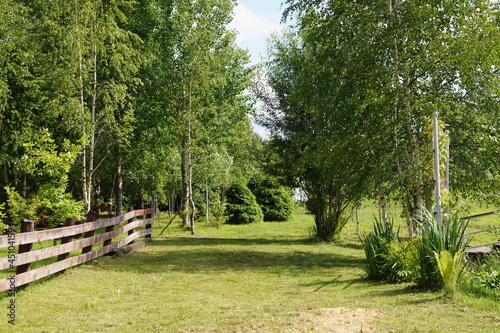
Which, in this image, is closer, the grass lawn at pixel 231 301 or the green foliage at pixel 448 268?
the grass lawn at pixel 231 301

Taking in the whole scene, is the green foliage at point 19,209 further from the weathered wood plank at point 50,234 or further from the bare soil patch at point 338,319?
the bare soil patch at point 338,319

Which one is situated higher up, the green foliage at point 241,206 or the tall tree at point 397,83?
the tall tree at point 397,83

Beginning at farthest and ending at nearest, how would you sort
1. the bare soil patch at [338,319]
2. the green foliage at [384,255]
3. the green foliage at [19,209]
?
1. the green foliage at [19,209]
2. the green foliage at [384,255]
3. the bare soil patch at [338,319]

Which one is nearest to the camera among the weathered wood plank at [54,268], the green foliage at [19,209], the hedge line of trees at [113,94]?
the weathered wood plank at [54,268]

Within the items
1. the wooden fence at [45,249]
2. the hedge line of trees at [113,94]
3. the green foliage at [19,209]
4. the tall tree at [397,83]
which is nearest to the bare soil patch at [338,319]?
the wooden fence at [45,249]

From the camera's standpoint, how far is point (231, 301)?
23.3ft

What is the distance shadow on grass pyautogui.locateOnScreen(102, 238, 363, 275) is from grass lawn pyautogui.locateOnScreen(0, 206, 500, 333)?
0.15 feet

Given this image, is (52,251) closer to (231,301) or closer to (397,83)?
(231,301)

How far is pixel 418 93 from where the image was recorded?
1227cm

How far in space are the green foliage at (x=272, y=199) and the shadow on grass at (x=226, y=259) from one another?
13900 millimetres

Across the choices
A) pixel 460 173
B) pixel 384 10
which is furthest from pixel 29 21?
pixel 460 173

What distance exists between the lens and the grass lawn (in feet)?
17.5

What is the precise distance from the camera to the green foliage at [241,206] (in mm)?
28672

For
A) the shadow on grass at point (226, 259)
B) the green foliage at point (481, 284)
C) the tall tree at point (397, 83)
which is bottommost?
the shadow on grass at point (226, 259)
